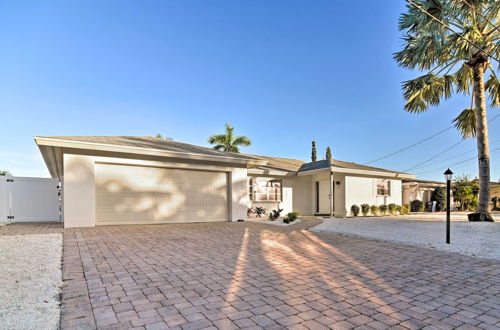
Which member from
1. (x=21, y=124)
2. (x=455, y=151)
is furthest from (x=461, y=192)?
(x=21, y=124)

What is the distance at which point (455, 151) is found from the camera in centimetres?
2472

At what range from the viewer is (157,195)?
10.3 meters

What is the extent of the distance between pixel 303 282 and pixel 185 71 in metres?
12.2

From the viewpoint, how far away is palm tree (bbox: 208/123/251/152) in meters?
24.8

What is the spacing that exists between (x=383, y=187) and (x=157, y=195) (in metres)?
13.1

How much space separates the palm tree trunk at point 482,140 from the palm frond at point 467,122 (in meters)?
2.04

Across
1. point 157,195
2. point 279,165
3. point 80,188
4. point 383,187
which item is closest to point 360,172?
point 383,187

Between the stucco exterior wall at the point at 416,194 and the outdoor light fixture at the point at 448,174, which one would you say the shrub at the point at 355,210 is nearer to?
the stucco exterior wall at the point at 416,194

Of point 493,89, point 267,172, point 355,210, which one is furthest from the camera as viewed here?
point 355,210

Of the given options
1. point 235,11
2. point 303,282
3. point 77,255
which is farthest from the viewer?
point 235,11

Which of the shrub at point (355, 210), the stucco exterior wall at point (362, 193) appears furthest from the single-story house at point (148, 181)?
the shrub at point (355, 210)

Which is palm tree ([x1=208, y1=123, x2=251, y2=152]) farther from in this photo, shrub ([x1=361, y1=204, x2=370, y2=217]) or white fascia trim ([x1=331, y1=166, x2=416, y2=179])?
shrub ([x1=361, y1=204, x2=370, y2=217])

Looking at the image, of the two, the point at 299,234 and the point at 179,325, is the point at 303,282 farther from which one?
the point at 299,234

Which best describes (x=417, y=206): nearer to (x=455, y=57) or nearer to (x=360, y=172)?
(x=360, y=172)
